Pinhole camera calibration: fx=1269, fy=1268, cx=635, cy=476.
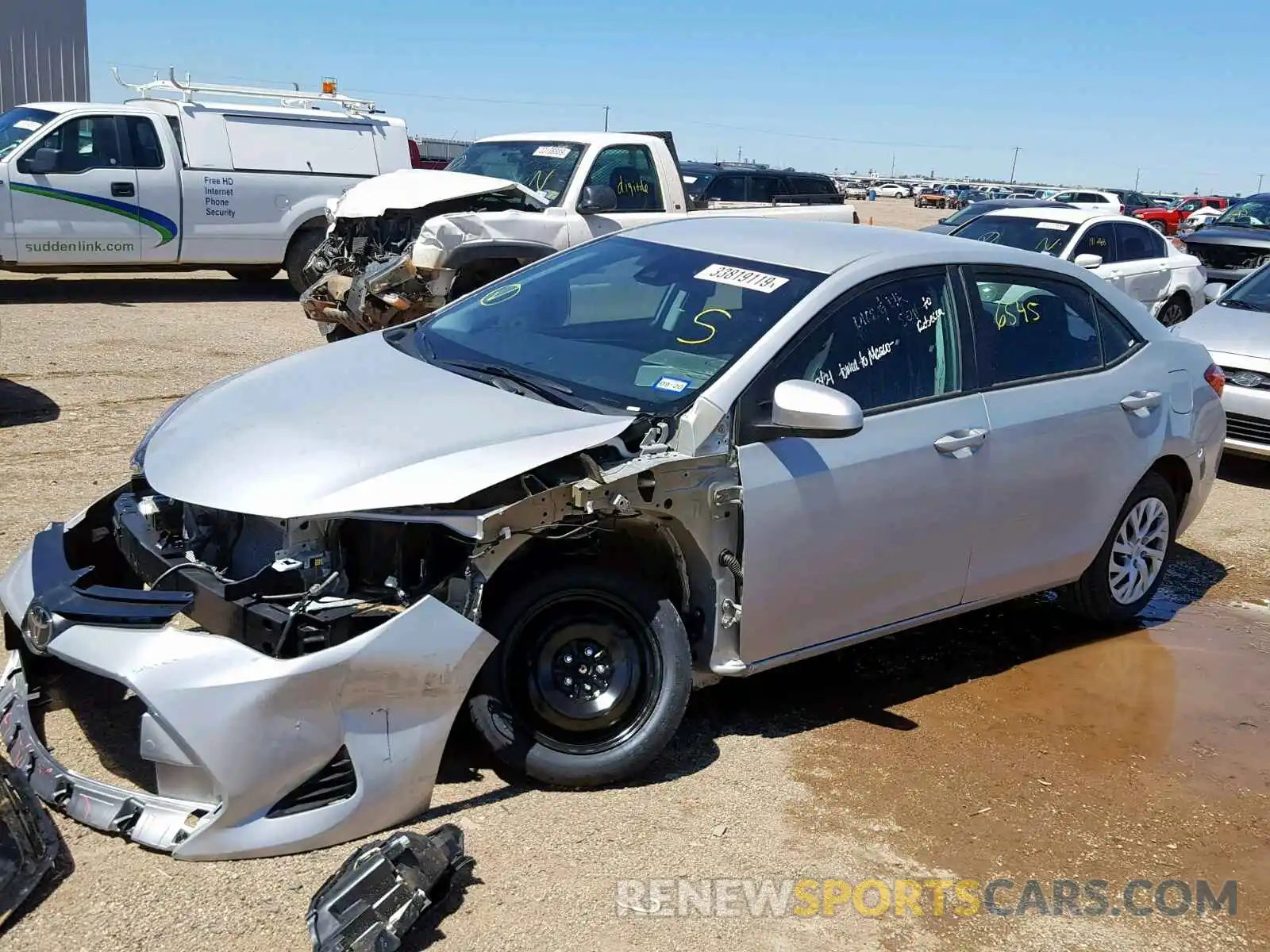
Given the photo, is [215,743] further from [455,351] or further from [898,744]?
[898,744]

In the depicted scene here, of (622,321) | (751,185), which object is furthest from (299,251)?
(622,321)

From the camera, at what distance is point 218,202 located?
1329 cm

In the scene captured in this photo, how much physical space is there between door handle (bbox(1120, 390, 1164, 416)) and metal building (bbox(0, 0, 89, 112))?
1954 centimetres

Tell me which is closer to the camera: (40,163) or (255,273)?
(40,163)

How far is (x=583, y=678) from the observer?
3.94 meters

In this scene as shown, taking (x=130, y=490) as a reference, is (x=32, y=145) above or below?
above

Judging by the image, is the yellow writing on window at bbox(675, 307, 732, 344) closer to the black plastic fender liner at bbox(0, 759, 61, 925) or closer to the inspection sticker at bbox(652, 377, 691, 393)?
the inspection sticker at bbox(652, 377, 691, 393)

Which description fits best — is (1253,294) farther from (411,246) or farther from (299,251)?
(299,251)

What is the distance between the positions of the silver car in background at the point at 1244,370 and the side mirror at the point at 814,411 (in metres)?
5.34

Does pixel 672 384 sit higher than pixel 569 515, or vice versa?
pixel 672 384

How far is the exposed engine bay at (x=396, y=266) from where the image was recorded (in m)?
9.69

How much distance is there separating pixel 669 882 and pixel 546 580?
936 millimetres

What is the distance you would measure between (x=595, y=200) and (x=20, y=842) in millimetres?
8345

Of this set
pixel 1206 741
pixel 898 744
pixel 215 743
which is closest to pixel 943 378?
pixel 898 744
